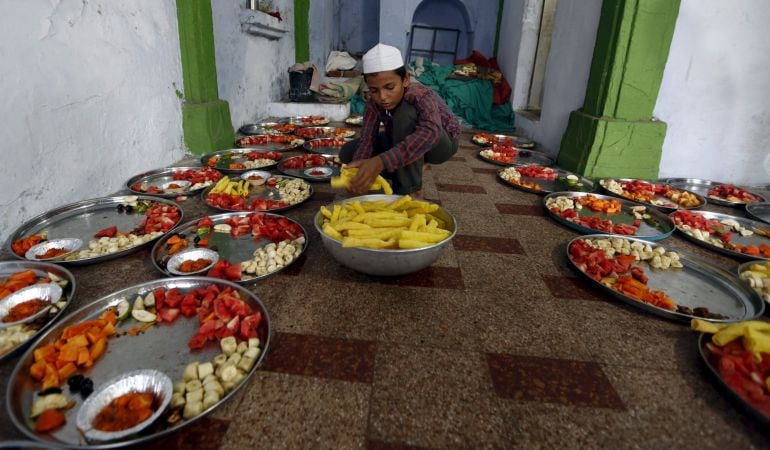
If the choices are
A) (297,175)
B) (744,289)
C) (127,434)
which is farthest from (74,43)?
(744,289)

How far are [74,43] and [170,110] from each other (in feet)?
3.84

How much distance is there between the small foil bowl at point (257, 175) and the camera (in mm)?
3363

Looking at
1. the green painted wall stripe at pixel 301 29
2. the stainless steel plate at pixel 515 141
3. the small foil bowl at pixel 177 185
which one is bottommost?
the small foil bowl at pixel 177 185

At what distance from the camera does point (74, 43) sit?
8.38 ft

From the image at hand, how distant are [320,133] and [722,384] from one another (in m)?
4.85

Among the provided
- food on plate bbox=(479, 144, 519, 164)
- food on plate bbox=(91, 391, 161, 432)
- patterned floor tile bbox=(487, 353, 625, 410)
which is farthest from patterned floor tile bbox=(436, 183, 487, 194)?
food on plate bbox=(91, 391, 161, 432)

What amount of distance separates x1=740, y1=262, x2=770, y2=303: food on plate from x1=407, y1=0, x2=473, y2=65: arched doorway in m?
12.0

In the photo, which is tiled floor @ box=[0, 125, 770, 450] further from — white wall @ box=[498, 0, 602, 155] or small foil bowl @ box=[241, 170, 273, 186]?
white wall @ box=[498, 0, 602, 155]

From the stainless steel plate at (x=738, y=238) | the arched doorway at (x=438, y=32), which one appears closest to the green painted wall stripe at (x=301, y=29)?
the arched doorway at (x=438, y=32)

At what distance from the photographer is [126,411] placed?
45.9 inches

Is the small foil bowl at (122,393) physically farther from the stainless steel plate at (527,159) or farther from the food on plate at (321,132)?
the food on plate at (321,132)

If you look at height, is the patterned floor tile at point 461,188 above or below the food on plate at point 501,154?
below

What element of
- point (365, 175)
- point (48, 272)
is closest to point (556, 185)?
point (365, 175)

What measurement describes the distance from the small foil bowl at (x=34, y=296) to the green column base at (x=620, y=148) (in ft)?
13.5
